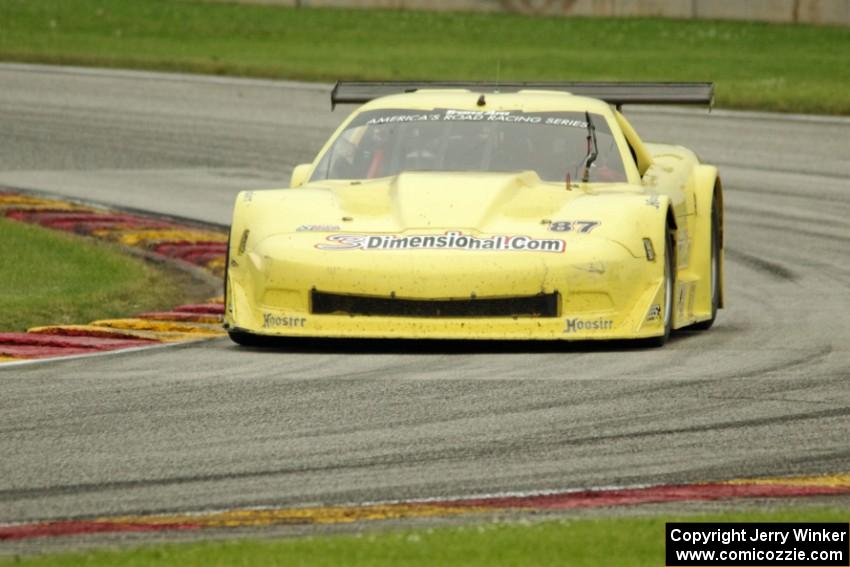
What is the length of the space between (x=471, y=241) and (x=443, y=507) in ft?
11.3

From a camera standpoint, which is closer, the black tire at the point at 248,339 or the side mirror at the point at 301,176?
the black tire at the point at 248,339

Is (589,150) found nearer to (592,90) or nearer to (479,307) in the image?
(592,90)

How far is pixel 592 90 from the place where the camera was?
12086mm

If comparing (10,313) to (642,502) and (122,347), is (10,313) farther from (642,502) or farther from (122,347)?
(642,502)

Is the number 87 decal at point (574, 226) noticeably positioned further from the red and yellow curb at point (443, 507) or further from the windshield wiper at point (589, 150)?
the red and yellow curb at point (443, 507)

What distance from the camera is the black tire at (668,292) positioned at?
9602mm

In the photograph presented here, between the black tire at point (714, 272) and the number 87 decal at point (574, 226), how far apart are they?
1614mm

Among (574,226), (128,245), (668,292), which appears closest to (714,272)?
(668,292)

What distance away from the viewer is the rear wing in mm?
11758

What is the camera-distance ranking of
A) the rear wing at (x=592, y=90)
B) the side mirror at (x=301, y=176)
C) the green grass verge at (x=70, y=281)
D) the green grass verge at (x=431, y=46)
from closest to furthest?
the side mirror at (x=301, y=176) → the green grass verge at (x=70, y=281) → the rear wing at (x=592, y=90) → the green grass verge at (x=431, y=46)

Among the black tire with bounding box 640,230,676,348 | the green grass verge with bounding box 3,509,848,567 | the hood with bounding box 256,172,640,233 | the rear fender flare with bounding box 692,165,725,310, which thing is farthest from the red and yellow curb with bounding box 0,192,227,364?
the green grass verge with bounding box 3,509,848,567

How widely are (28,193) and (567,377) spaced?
32.4ft

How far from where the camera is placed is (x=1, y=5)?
37.4m

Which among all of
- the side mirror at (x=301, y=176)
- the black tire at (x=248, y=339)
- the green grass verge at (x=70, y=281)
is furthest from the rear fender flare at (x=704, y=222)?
the green grass verge at (x=70, y=281)
